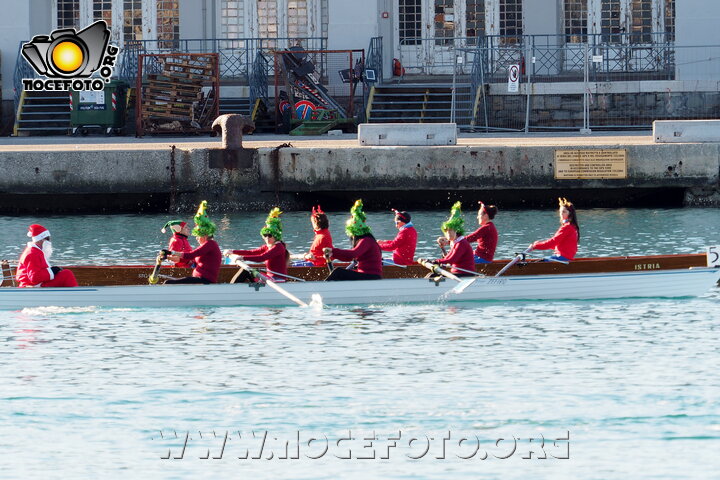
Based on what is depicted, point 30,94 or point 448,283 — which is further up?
point 30,94

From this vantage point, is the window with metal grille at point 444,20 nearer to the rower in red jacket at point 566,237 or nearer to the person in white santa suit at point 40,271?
the rower in red jacket at point 566,237

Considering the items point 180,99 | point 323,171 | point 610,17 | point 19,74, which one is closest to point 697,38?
point 610,17

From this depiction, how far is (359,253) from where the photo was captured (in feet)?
59.6

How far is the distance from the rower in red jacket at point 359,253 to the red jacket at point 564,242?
6.77 ft

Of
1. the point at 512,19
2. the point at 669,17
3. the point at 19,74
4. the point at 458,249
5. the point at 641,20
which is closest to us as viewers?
the point at 458,249

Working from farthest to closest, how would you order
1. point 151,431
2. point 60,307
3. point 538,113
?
point 538,113 → point 60,307 → point 151,431

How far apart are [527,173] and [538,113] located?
7790 mm

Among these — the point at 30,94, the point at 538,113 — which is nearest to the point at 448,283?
the point at 538,113

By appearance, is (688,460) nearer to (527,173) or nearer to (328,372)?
(328,372)

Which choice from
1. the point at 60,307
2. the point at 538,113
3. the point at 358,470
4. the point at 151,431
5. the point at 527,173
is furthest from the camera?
the point at 538,113

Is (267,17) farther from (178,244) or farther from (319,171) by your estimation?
(178,244)

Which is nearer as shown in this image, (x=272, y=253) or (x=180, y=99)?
(x=272, y=253)

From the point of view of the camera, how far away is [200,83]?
36.3m

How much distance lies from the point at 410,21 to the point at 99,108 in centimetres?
902
